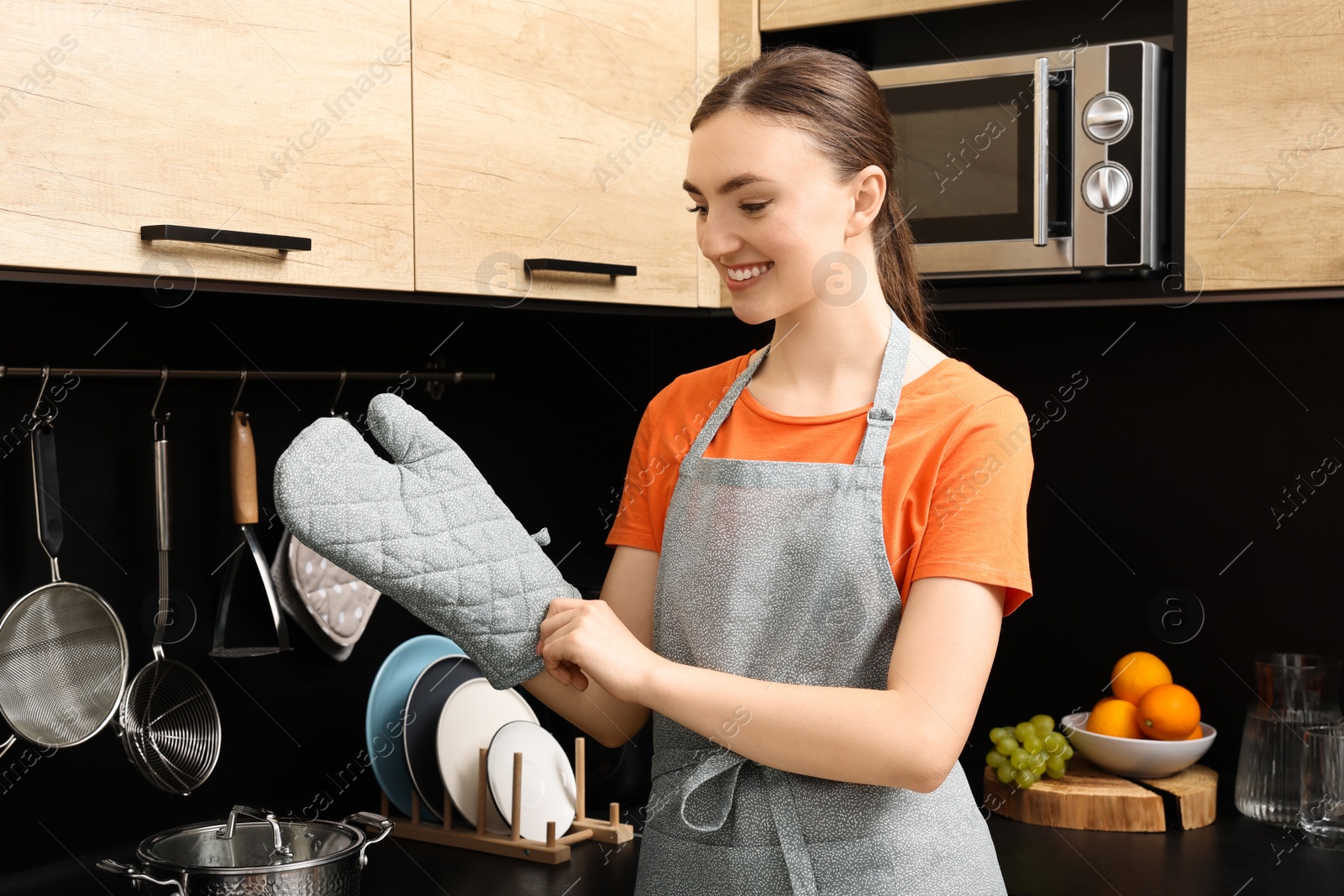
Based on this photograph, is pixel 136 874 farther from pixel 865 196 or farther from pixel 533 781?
pixel 865 196

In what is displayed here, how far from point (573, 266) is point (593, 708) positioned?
1.77ft

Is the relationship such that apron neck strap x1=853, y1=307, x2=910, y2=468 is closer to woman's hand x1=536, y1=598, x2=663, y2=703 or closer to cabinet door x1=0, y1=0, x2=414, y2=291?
woman's hand x1=536, y1=598, x2=663, y2=703

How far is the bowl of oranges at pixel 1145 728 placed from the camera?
159cm

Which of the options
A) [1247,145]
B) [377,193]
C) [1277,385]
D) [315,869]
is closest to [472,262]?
[377,193]

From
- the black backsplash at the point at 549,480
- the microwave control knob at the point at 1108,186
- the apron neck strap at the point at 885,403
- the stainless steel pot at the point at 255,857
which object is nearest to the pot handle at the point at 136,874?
the stainless steel pot at the point at 255,857

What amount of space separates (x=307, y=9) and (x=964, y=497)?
74cm

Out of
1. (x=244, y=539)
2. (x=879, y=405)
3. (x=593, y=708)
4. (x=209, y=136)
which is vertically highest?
(x=209, y=136)

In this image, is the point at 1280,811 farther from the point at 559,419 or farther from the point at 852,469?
the point at 559,419

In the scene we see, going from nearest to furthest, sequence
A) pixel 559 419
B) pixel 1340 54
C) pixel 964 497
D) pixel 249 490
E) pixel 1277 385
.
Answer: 1. pixel 964 497
2. pixel 1340 54
3. pixel 249 490
4. pixel 1277 385
5. pixel 559 419

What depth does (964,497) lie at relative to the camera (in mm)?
955

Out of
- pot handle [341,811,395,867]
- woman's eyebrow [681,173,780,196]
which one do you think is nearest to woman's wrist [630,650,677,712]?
Result: woman's eyebrow [681,173,780,196]

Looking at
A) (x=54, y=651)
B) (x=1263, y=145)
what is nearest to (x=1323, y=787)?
(x=1263, y=145)

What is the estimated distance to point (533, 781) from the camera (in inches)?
60.9

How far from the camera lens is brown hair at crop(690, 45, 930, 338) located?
104cm
